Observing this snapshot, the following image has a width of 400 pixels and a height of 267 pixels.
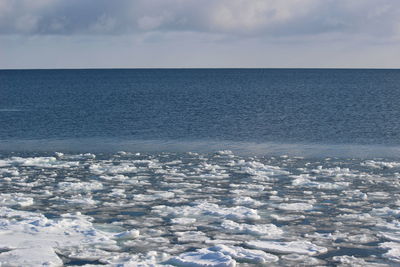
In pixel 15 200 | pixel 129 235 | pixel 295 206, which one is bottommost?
pixel 15 200

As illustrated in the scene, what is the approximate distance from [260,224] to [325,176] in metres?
7.30

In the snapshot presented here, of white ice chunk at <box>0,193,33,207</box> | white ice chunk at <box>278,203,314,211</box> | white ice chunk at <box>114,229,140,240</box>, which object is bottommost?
white ice chunk at <box>0,193,33,207</box>

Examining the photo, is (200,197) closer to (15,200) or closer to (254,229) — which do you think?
(254,229)

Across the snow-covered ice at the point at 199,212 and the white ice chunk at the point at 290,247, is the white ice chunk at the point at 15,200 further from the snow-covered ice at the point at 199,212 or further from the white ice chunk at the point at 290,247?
the white ice chunk at the point at 290,247

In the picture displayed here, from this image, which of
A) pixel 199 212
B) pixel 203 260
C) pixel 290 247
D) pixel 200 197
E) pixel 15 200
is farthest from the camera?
pixel 200 197

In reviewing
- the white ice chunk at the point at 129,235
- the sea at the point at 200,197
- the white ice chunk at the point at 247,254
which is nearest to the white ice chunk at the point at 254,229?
Answer: the sea at the point at 200,197

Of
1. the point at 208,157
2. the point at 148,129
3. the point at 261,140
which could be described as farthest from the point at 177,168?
the point at 148,129

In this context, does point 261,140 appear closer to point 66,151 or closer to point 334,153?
point 334,153

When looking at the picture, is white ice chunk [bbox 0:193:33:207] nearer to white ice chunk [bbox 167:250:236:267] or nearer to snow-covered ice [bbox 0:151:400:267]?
snow-covered ice [bbox 0:151:400:267]

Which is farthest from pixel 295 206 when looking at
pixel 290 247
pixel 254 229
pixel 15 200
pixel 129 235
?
pixel 15 200

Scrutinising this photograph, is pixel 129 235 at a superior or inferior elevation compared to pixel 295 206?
inferior

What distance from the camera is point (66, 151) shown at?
1107 inches

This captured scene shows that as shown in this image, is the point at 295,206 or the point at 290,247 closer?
the point at 290,247

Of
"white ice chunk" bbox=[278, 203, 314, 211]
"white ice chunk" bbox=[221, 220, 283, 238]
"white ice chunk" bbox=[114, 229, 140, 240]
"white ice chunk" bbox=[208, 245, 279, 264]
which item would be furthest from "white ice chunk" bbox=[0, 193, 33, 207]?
"white ice chunk" bbox=[278, 203, 314, 211]
